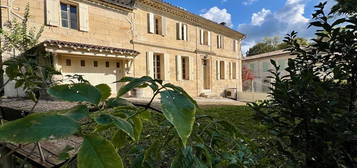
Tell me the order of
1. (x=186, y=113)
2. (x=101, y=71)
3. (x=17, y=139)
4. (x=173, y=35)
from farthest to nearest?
(x=173, y=35), (x=101, y=71), (x=186, y=113), (x=17, y=139)

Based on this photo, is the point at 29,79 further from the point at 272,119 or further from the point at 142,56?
the point at 142,56

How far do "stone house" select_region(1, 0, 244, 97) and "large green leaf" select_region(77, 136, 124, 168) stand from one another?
29.9 feet

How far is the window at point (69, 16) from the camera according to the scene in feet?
31.4

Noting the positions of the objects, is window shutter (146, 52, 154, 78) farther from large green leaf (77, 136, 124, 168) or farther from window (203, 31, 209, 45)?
large green leaf (77, 136, 124, 168)

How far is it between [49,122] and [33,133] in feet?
0.07

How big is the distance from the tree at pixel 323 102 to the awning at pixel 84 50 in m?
8.75

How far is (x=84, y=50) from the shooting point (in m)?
9.23

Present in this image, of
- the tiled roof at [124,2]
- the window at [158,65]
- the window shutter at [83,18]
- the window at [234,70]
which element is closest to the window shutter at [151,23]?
the tiled roof at [124,2]

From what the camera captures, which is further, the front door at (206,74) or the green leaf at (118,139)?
the front door at (206,74)

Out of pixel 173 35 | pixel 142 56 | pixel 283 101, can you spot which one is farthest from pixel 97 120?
pixel 173 35

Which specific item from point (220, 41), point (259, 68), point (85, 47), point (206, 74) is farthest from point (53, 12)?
point (259, 68)

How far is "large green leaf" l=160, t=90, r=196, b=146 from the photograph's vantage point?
342 millimetres

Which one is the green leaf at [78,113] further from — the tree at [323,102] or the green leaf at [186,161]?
the tree at [323,102]

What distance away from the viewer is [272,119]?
4.39 feet
